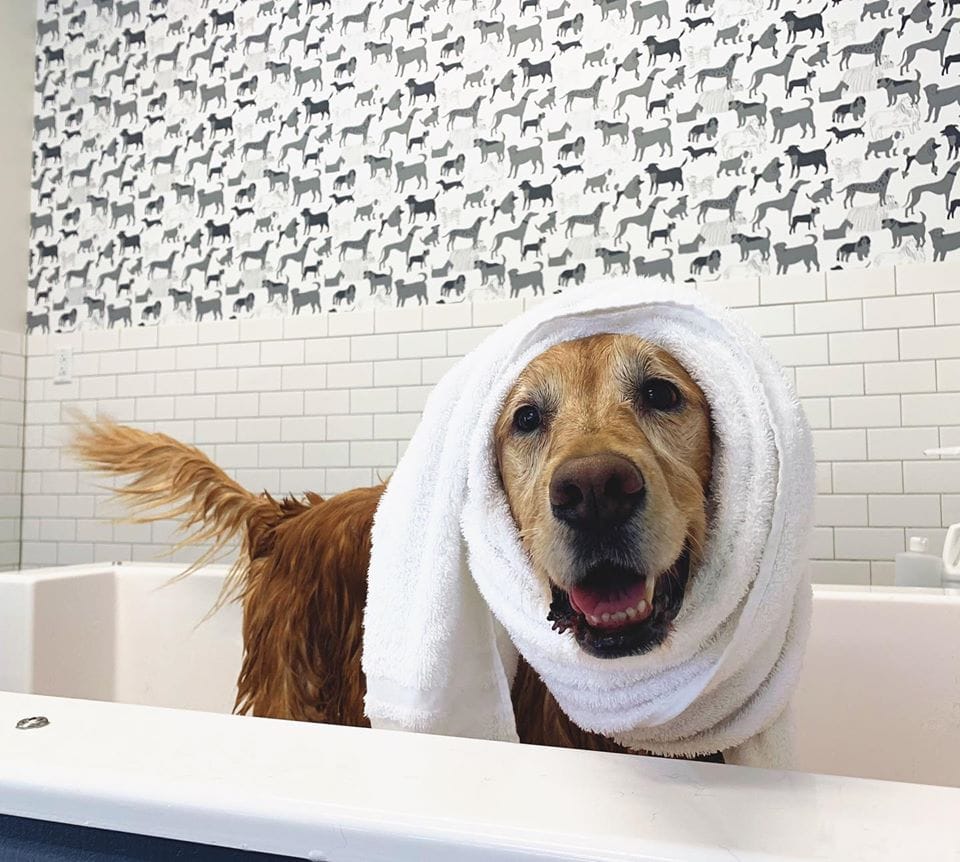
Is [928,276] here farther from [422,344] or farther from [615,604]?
[615,604]

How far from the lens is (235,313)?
2.22 metres

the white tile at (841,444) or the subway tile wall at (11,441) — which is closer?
the white tile at (841,444)

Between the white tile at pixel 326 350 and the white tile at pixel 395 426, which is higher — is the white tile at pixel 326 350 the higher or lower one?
the higher one

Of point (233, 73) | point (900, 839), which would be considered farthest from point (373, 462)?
point (900, 839)

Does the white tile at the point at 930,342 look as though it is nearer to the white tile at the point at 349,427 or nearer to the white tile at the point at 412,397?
the white tile at the point at 412,397

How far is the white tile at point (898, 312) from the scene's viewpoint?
165 centimetres

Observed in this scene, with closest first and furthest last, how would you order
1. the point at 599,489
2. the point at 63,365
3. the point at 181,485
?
the point at 599,489
the point at 181,485
the point at 63,365

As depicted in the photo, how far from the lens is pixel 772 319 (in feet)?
5.73

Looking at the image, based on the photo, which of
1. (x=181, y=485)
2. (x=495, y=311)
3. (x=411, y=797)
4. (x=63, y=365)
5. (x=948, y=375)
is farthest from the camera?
(x=63, y=365)

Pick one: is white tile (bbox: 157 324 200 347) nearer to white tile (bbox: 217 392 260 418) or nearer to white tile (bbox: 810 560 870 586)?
white tile (bbox: 217 392 260 418)

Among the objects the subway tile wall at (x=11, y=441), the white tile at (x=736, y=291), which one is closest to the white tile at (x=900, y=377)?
the white tile at (x=736, y=291)

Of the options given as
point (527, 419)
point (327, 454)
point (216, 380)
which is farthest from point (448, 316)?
point (527, 419)

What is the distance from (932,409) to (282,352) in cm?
153

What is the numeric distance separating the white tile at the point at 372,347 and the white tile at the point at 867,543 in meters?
1.10
